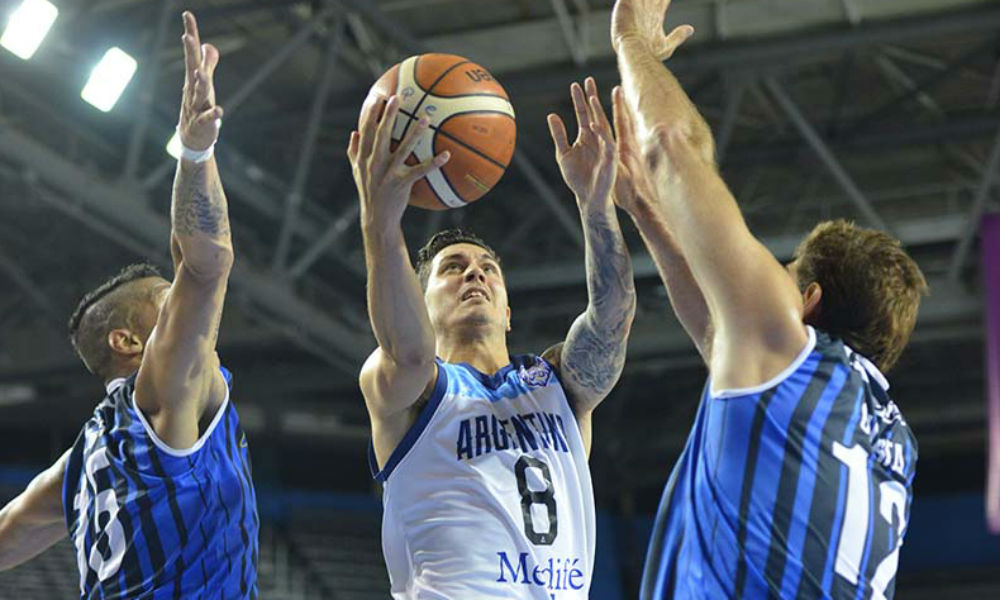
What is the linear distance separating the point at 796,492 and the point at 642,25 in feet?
4.49

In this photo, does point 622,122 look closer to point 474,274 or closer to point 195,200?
point 474,274

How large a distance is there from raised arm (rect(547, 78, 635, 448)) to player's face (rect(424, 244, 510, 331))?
0.31 metres

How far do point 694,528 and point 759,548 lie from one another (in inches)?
6.8

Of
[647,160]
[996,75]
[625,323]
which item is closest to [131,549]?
[625,323]

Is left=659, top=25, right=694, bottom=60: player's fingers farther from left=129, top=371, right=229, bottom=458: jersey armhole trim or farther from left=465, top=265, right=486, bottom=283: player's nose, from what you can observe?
left=129, top=371, right=229, bottom=458: jersey armhole trim

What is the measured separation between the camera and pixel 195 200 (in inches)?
160

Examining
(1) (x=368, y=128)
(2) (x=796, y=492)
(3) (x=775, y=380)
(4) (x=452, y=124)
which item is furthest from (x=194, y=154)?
(2) (x=796, y=492)

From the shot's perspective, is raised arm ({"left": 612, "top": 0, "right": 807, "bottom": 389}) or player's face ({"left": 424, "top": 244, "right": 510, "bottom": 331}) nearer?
raised arm ({"left": 612, "top": 0, "right": 807, "bottom": 389})

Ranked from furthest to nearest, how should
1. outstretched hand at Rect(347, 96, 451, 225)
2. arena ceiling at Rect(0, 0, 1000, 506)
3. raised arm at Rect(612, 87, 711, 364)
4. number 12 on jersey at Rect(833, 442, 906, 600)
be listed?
arena ceiling at Rect(0, 0, 1000, 506) → outstretched hand at Rect(347, 96, 451, 225) → raised arm at Rect(612, 87, 711, 364) → number 12 on jersey at Rect(833, 442, 906, 600)

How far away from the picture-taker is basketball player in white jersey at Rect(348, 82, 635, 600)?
400 centimetres

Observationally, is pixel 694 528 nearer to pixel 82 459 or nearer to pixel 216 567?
pixel 216 567

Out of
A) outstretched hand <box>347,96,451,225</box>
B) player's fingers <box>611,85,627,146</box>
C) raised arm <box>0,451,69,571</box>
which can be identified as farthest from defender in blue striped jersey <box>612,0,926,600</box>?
raised arm <box>0,451,69,571</box>

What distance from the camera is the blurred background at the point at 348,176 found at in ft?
32.2

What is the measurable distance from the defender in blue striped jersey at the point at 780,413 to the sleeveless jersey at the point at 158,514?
1.69 meters
